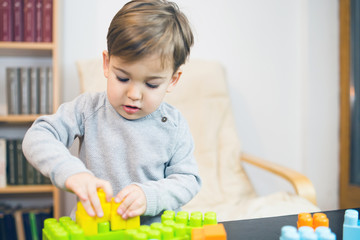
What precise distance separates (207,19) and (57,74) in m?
0.86

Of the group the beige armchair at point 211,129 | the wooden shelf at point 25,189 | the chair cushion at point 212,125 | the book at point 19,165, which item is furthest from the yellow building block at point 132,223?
the book at point 19,165

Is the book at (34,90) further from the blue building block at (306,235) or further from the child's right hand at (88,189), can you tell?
the blue building block at (306,235)

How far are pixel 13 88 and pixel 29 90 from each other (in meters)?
0.07

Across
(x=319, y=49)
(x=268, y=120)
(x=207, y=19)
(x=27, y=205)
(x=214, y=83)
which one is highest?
(x=207, y=19)

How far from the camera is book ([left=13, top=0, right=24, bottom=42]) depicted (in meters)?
1.71

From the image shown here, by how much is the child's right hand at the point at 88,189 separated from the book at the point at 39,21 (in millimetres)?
1290

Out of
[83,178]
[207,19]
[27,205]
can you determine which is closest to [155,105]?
[83,178]

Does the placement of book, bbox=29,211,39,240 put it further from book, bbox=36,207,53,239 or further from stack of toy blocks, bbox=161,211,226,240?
stack of toy blocks, bbox=161,211,226,240

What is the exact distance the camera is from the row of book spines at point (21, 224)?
1.74m

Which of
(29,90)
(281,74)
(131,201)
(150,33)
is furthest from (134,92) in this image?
(281,74)

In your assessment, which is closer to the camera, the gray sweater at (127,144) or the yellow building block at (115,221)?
the yellow building block at (115,221)

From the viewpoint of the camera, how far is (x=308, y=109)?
86.3 inches

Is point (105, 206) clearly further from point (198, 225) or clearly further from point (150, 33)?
point (150, 33)

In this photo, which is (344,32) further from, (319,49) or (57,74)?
(57,74)
